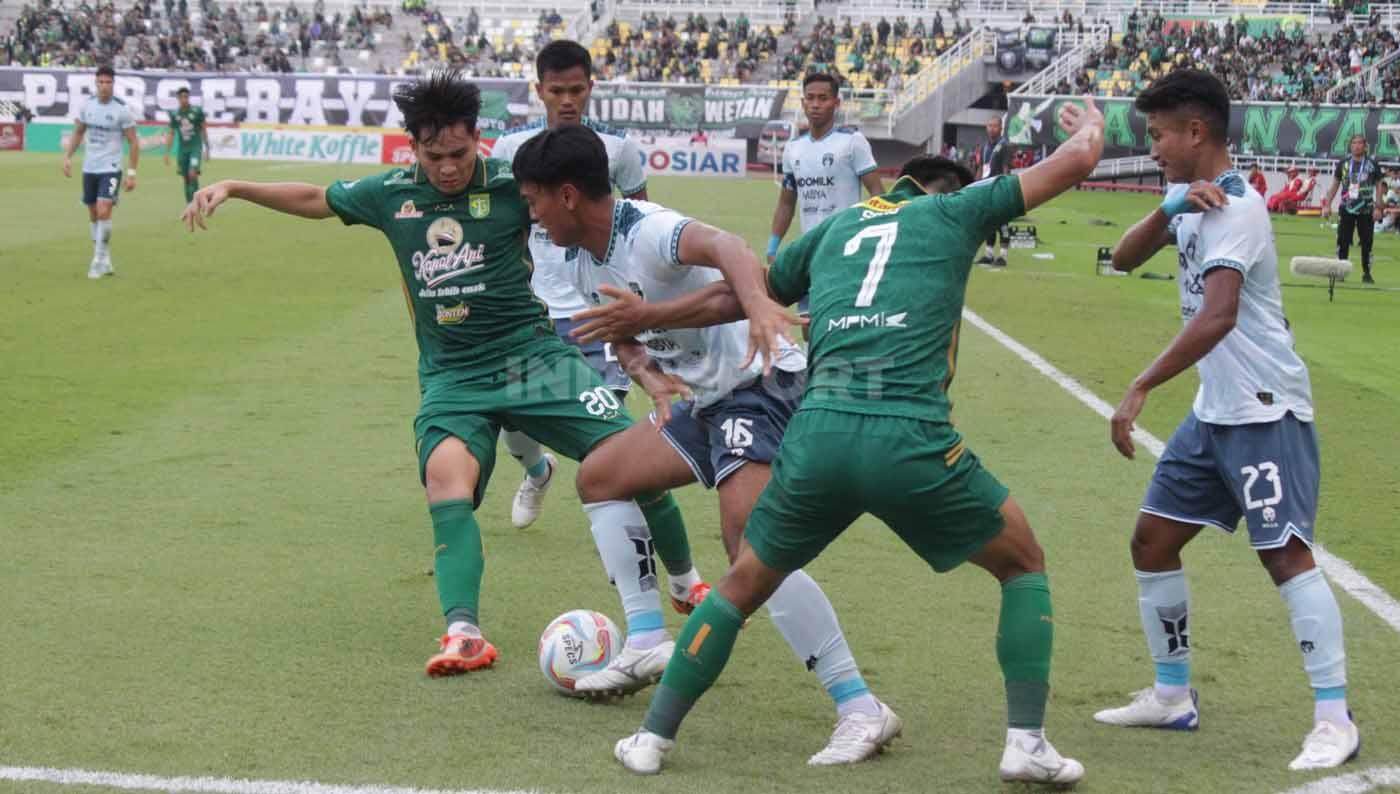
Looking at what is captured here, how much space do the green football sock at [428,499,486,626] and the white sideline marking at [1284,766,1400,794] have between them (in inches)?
116

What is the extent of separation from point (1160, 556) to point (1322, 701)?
71cm

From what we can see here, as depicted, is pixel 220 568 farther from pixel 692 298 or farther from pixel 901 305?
pixel 901 305

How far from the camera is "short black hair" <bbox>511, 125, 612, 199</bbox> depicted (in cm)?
517

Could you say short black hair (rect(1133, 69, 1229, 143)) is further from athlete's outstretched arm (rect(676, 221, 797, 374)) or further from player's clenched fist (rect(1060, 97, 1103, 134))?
athlete's outstretched arm (rect(676, 221, 797, 374))

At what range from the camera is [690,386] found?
5.53 m

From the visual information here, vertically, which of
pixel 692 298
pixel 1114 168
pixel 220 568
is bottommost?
pixel 1114 168

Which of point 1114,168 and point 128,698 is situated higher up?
point 128,698

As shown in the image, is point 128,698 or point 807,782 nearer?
point 807,782

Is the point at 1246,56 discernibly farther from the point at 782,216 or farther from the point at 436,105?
the point at 436,105

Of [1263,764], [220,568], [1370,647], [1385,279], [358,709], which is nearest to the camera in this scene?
[1263,764]

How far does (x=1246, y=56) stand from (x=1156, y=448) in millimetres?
45741

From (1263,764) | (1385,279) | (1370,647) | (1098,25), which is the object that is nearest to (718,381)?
(1263,764)

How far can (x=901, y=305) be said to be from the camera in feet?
15.0

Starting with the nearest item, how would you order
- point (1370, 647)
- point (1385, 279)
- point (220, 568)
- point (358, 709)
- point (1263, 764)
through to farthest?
point (1263, 764), point (358, 709), point (1370, 647), point (220, 568), point (1385, 279)
